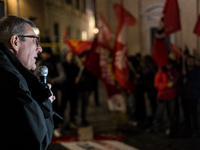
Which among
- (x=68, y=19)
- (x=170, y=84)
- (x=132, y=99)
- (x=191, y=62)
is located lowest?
(x=132, y=99)

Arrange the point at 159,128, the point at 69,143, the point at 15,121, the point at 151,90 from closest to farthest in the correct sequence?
the point at 15,121 < the point at 69,143 < the point at 159,128 < the point at 151,90

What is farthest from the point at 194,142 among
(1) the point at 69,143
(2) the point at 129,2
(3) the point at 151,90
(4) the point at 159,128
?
(2) the point at 129,2

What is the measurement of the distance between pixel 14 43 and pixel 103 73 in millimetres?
4643

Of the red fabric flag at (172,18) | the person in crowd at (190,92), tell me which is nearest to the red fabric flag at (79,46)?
the red fabric flag at (172,18)

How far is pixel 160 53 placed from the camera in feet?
19.5

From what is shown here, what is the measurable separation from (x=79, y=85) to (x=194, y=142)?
10.0ft

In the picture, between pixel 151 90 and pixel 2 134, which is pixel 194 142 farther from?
pixel 2 134

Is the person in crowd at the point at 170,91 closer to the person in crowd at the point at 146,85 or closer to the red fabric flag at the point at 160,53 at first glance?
the red fabric flag at the point at 160,53

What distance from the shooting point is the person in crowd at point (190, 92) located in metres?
5.55

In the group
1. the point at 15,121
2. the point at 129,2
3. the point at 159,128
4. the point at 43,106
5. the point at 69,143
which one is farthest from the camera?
the point at 129,2

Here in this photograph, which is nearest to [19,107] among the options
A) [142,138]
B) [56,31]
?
[142,138]

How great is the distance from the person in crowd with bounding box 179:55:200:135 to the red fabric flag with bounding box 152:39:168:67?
462mm

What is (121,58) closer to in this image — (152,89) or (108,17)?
(152,89)

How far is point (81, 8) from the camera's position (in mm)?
30688
